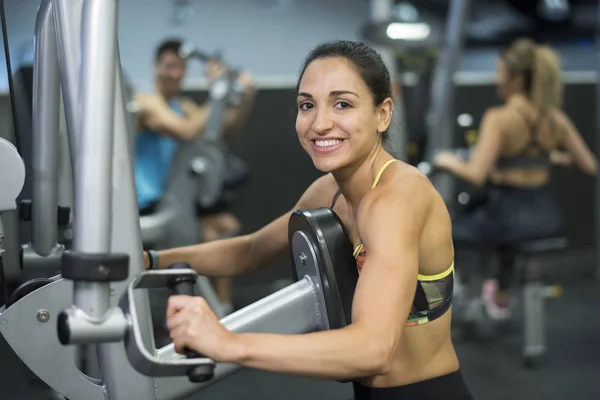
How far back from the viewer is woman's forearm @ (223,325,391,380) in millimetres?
1195

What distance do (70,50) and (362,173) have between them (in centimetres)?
58

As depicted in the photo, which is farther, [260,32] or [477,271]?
[260,32]

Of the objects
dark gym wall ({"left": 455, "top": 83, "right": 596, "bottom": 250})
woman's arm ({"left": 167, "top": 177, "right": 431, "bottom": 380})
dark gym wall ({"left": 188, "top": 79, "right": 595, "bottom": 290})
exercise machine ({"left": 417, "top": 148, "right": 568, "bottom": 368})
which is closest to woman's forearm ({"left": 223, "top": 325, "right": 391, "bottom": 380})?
woman's arm ({"left": 167, "top": 177, "right": 431, "bottom": 380})

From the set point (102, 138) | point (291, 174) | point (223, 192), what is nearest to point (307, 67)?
point (102, 138)

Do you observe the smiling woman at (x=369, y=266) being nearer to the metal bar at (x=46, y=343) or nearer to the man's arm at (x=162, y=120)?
the metal bar at (x=46, y=343)

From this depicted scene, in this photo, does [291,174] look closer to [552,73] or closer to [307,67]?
[552,73]

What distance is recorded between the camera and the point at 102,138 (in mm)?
1164

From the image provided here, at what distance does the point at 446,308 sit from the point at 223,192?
2.77m

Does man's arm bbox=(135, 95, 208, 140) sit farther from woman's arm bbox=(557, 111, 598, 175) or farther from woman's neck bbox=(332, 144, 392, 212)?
woman's neck bbox=(332, 144, 392, 212)

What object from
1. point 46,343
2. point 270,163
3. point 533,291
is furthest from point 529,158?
point 46,343

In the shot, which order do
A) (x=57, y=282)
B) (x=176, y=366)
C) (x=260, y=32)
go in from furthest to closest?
(x=260, y=32) → (x=57, y=282) → (x=176, y=366)

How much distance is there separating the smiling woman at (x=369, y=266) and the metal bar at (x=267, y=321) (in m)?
0.13

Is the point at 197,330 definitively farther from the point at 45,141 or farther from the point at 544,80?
the point at 544,80

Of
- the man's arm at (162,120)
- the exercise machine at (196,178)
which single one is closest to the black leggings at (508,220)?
the exercise machine at (196,178)
